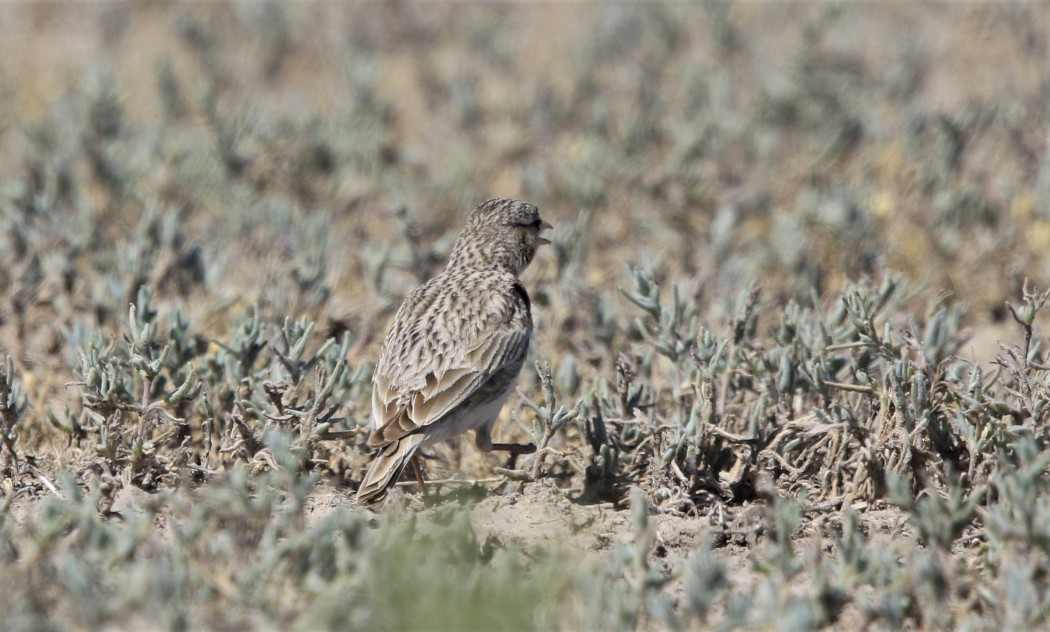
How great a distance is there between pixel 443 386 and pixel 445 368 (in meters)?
0.10

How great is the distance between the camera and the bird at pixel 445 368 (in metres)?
5.27

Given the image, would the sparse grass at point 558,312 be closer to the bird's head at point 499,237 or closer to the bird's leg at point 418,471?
the bird's leg at point 418,471

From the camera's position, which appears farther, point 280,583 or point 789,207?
point 789,207

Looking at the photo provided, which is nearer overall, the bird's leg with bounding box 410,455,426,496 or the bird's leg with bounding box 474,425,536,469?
the bird's leg with bounding box 410,455,426,496

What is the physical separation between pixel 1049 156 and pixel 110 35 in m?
8.59

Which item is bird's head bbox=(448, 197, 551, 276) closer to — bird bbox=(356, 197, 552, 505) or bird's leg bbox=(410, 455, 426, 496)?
bird bbox=(356, 197, 552, 505)

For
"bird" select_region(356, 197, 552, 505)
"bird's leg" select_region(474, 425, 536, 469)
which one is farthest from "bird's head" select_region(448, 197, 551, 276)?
"bird's leg" select_region(474, 425, 536, 469)

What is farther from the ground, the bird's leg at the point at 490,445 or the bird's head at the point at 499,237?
the bird's head at the point at 499,237

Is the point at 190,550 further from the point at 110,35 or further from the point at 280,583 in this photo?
the point at 110,35

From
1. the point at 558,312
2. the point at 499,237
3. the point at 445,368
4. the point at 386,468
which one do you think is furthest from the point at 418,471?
the point at 558,312

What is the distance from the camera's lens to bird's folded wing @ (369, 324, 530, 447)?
5270 mm

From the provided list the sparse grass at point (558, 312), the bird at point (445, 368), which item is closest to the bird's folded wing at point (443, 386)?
the bird at point (445, 368)

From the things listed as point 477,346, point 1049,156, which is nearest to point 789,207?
point 1049,156

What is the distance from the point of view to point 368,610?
396 cm
